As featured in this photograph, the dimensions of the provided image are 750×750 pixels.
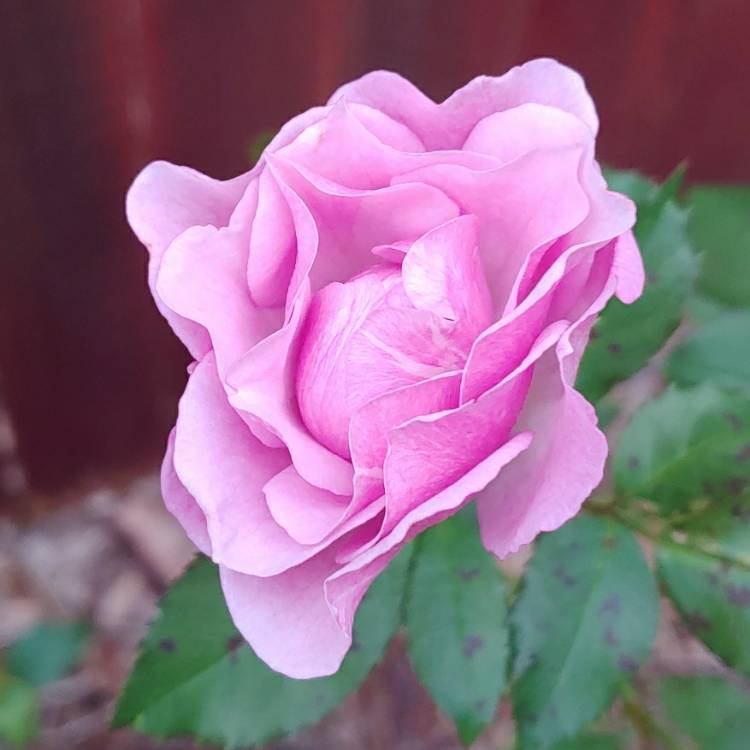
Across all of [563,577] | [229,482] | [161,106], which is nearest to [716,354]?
[563,577]

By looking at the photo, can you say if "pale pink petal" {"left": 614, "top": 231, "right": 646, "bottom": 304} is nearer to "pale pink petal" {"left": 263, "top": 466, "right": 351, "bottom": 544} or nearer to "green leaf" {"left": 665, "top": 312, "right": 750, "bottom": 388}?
"pale pink petal" {"left": 263, "top": 466, "right": 351, "bottom": 544}

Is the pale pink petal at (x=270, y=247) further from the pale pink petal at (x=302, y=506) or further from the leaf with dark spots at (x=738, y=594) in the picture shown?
the leaf with dark spots at (x=738, y=594)

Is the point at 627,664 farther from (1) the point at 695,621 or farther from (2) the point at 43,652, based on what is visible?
(2) the point at 43,652

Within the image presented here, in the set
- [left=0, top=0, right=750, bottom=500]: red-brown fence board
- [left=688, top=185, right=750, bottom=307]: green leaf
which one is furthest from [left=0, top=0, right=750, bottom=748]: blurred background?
[left=688, top=185, right=750, bottom=307]: green leaf

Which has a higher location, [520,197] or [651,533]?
[520,197]

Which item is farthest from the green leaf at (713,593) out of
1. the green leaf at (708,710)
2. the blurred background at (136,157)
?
the blurred background at (136,157)
